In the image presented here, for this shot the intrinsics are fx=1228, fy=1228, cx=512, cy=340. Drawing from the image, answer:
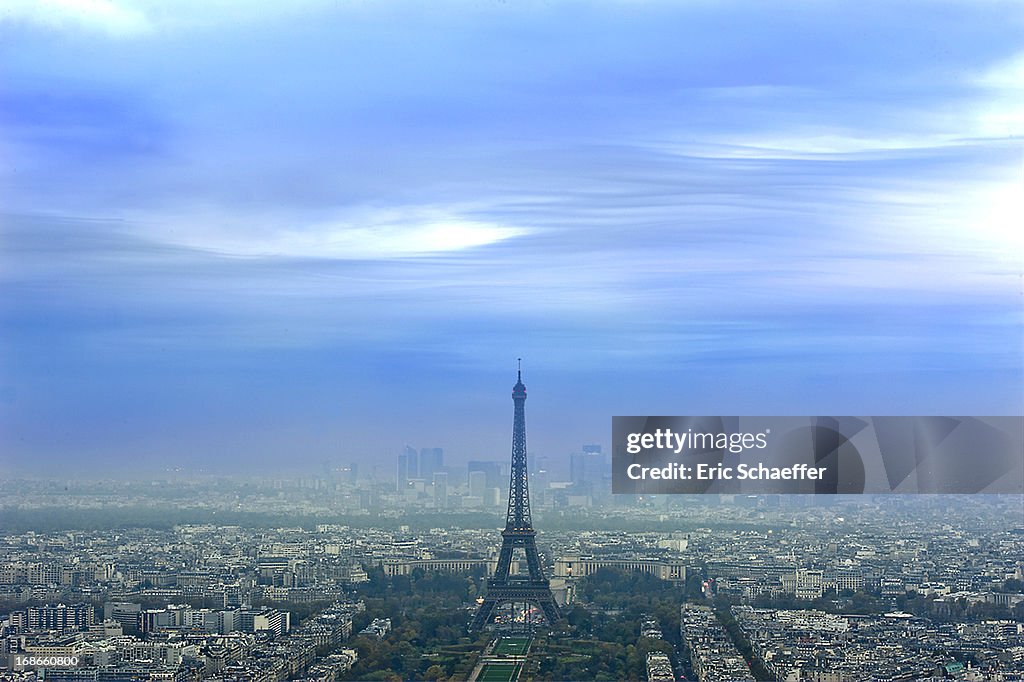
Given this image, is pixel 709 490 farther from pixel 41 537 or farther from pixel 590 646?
pixel 41 537

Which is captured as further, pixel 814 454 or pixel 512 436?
pixel 512 436

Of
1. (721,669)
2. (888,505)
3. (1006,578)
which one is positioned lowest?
(721,669)

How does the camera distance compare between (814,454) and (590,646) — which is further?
(590,646)

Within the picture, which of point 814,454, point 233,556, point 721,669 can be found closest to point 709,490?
point 814,454

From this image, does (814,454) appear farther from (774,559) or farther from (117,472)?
(117,472)

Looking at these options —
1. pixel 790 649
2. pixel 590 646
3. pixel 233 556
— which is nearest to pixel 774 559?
pixel 790 649

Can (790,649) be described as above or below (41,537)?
below
